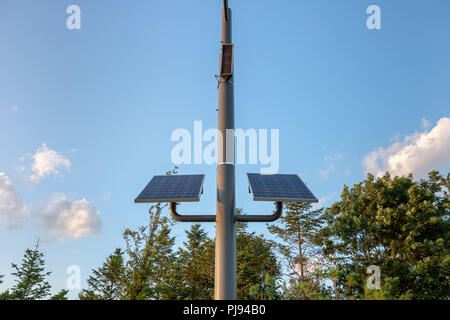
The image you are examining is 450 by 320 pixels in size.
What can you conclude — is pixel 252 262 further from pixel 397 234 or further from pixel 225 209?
pixel 225 209

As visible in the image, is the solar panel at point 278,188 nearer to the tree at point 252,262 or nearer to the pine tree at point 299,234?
the tree at point 252,262

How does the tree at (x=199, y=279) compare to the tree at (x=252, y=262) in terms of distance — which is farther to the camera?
the tree at (x=199, y=279)

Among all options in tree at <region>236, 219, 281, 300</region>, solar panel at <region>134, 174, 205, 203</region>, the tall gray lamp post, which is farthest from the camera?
tree at <region>236, 219, 281, 300</region>

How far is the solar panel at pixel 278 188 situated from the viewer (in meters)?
5.26

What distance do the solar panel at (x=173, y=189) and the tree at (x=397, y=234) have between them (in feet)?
43.1

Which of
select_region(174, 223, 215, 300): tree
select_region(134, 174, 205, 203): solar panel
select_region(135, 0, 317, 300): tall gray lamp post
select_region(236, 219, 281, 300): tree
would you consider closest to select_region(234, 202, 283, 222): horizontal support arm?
select_region(135, 0, 317, 300): tall gray lamp post

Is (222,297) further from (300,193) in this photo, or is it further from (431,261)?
(431,261)

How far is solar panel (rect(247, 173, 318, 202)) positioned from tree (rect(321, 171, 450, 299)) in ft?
39.8

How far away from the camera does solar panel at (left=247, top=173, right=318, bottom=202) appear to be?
526cm

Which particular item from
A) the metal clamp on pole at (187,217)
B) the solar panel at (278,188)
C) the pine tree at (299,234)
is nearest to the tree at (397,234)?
the pine tree at (299,234)

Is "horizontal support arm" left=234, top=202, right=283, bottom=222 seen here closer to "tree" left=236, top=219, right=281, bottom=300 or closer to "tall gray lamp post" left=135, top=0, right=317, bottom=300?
"tall gray lamp post" left=135, top=0, right=317, bottom=300

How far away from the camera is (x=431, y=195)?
1830cm

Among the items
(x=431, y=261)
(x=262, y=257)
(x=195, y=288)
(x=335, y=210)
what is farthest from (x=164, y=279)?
(x=431, y=261)
